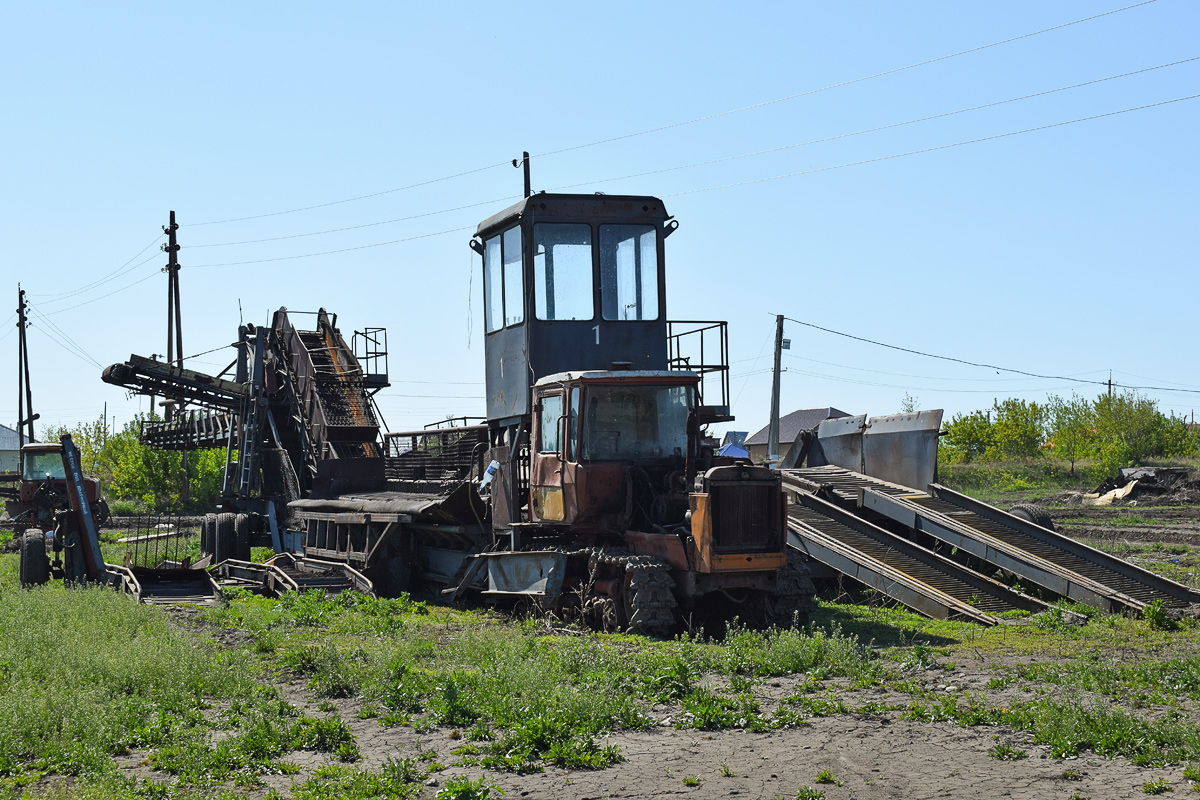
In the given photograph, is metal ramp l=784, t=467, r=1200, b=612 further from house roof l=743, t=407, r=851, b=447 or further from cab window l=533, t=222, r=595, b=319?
house roof l=743, t=407, r=851, b=447

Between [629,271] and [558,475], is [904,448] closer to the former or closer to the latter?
[629,271]

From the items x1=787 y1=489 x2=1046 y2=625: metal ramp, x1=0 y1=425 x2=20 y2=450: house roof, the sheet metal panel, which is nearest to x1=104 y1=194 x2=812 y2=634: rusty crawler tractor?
x1=787 y1=489 x2=1046 y2=625: metal ramp

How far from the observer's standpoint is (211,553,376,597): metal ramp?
16.5m

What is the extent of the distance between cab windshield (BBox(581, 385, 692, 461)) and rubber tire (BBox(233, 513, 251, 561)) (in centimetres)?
1157

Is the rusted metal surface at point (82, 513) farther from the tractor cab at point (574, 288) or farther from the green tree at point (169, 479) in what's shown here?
the green tree at point (169, 479)

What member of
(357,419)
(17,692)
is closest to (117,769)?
(17,692)

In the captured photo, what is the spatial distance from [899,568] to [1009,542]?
1.94 m

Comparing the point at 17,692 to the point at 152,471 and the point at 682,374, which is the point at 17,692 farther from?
the point at 152,471

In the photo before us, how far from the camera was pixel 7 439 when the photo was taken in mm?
97125

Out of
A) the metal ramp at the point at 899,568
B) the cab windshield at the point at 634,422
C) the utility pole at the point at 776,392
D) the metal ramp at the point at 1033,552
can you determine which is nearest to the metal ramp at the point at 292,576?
the cab windshield at the point at 634,422

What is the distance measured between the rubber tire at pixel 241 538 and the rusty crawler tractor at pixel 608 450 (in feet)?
26.0

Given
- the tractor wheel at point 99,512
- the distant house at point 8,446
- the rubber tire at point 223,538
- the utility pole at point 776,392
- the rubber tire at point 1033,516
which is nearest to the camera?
the rubber tire at point 1033,516

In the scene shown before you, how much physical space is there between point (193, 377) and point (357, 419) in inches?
184

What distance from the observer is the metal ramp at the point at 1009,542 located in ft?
45.0
